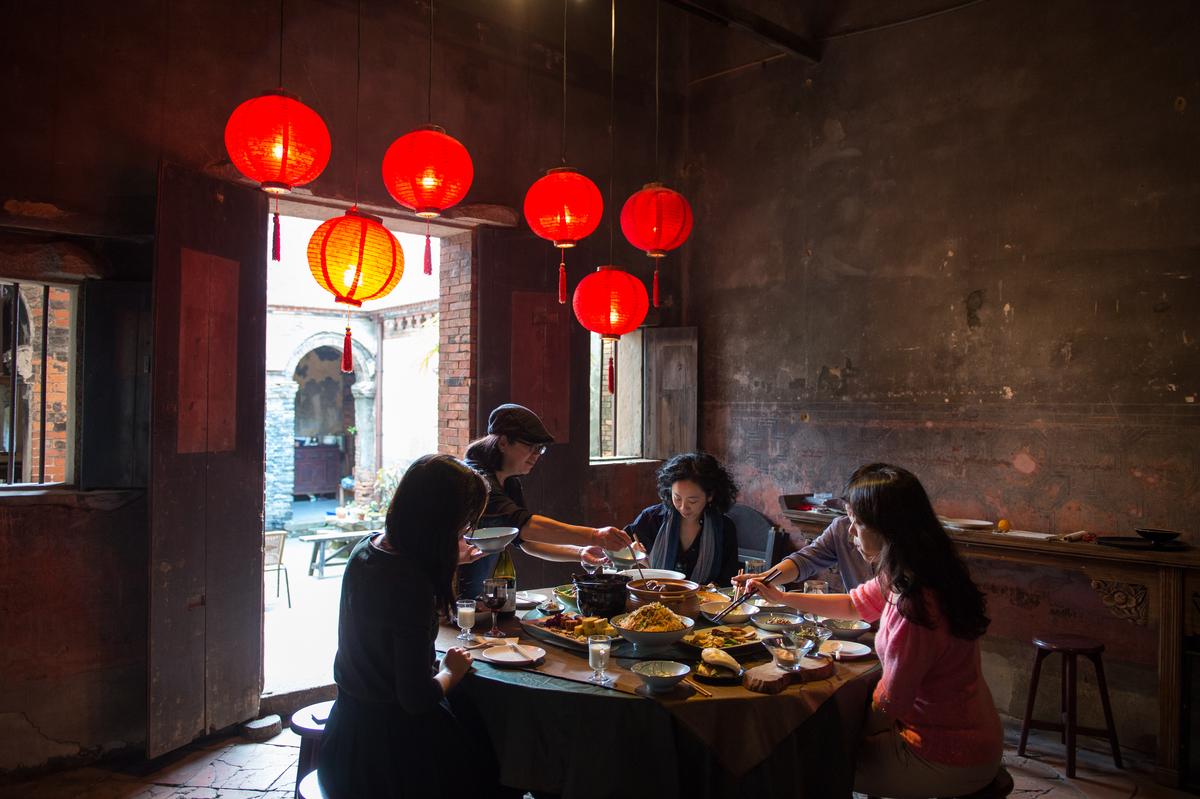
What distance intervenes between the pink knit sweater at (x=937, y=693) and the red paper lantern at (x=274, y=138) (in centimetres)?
296

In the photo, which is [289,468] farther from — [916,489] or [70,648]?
[916,489]

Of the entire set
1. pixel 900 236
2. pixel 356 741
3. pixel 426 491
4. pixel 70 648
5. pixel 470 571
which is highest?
pixel 900 236

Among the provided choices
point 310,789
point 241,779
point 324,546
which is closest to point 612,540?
point 310,789

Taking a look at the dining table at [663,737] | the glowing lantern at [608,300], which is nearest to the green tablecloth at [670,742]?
the dining table at [663,737]

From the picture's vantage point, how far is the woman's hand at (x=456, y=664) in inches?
95.0

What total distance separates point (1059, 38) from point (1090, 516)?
115 inches

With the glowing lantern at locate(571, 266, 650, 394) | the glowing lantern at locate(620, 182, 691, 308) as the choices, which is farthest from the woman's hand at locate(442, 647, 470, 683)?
the glowing lantern at locate(620, 182, 691, 308)

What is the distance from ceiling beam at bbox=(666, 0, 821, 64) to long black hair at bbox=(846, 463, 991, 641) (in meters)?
3.86

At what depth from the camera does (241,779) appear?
12.4 feet

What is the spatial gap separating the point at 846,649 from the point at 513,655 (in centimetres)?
116

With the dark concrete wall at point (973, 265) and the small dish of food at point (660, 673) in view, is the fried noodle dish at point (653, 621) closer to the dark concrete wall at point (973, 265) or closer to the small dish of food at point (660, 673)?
the small dish of food at point (660, 673)

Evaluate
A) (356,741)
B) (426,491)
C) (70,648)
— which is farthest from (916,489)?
(70,648)

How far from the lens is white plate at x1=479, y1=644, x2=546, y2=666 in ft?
8.13

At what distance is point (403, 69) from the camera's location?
16.6ft
